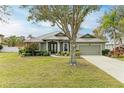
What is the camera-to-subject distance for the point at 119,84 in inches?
320

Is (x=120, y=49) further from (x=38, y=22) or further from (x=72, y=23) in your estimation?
(x=38, y=22)

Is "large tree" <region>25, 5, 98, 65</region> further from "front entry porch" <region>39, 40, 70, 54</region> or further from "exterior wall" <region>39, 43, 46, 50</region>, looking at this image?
"exterior wall" <region>39, 43, 46, 50</region>

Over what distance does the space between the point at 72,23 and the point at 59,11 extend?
1.13 metres

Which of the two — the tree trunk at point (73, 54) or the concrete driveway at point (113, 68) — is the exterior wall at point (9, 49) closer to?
the tree trunk at point (73, 54)

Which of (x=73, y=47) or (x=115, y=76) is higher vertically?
(x=73, y=47)

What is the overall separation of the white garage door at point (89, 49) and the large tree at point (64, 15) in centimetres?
641

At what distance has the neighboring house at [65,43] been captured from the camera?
66.7 feet

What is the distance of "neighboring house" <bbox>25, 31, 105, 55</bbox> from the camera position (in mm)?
20320

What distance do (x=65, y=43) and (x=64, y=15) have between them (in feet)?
28.2

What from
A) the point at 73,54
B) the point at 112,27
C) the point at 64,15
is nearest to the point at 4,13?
the point at 64,15

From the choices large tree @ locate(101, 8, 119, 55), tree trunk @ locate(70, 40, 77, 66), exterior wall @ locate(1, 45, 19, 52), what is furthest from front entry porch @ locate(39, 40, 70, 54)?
tree trunk @ locate(70, 40, 77, 66)

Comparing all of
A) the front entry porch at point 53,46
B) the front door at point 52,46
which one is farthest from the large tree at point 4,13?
the front door at point 52,46
